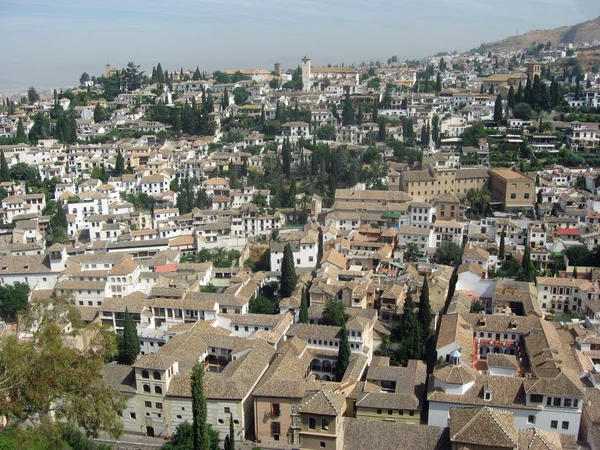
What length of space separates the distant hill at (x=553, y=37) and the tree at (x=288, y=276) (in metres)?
114

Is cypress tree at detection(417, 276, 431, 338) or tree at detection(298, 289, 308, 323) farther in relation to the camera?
tree at detection(298, 289, 308, 323)

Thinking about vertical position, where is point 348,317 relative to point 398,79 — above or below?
below

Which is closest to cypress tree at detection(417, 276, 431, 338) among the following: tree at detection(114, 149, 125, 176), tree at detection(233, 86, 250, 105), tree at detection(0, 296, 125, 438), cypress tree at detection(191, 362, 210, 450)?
cypress tree at detection(191, 362, 210, 450)

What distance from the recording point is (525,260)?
27.2 meters

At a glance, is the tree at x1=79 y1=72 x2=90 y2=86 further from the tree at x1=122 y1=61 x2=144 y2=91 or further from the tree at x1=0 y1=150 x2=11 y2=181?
the tree at x1=0 y1=150 x2=11 y2=181

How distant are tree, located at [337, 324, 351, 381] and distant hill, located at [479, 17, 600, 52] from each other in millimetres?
119868

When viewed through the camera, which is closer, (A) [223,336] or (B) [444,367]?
(B) [444,367]

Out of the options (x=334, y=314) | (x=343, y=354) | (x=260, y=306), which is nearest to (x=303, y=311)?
(x=334, y=314)

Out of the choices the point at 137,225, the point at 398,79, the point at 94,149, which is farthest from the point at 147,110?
the point at 398,79

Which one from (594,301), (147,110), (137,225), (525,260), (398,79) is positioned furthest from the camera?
(398,79)

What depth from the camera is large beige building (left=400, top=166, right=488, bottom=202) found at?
35969 mm

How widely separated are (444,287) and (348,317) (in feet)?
15.7

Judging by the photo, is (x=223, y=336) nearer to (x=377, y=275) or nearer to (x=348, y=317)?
(x=348, y=317)

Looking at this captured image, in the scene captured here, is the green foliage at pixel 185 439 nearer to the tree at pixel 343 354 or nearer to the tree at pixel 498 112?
the tree at pixel 343 354
